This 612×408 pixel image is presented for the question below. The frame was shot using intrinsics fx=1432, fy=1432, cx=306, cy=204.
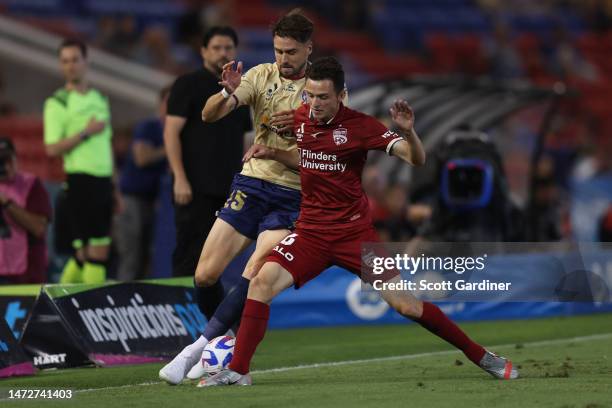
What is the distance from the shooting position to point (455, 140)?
49.1 ft

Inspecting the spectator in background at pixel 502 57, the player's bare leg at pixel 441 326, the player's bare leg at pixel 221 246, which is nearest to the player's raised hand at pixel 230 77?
the player's bare leg at pixel 221 246

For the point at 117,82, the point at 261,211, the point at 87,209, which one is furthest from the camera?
the point at 117,82

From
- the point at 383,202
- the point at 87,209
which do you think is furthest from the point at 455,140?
the point at 87,209

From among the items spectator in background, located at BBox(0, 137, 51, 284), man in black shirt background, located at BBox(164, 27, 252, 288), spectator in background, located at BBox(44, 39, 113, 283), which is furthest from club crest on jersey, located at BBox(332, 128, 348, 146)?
spectator in background, located at BBox(44, 39, 113, 283)

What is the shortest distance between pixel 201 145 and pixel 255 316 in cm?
282

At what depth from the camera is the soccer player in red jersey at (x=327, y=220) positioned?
8336mm

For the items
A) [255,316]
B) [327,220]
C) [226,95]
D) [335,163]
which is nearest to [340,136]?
[335,163]

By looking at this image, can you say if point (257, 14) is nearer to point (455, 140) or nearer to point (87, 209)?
point (455, 140)

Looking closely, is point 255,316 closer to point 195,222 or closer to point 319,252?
point 319,252

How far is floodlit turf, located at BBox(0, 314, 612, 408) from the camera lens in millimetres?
7715

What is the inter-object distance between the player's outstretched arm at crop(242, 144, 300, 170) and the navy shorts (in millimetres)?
213

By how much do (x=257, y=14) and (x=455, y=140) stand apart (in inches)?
417

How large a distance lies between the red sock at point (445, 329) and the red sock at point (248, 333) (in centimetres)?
95

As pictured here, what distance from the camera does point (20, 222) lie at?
11.6 meters
